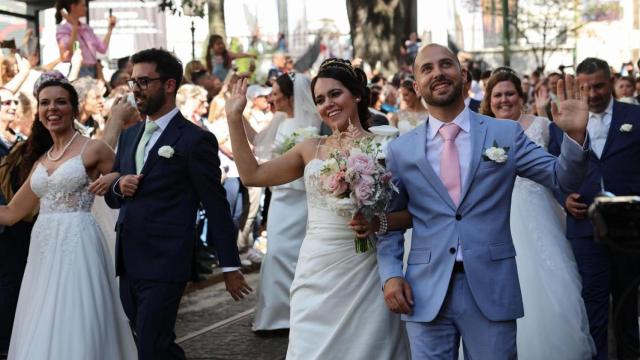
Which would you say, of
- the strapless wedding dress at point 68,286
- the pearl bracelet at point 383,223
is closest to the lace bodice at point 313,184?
the pearl bracelet at point 383,223

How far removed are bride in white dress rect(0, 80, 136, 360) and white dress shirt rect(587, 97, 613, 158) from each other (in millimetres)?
3594

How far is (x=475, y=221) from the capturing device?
5.23m

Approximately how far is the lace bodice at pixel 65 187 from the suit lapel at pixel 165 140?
90 cm

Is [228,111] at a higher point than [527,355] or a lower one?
higher

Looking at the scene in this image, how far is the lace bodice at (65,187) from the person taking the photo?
7.56 m

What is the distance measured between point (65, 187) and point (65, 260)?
0.51m

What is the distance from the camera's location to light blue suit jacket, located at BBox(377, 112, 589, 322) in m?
5.20

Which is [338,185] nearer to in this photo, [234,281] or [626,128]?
[234,281]

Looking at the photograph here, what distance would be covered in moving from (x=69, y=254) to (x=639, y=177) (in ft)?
13.6

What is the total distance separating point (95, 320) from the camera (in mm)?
7316

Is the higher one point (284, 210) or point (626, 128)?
point (626, 128)

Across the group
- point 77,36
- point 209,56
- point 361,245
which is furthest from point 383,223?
point 209,56

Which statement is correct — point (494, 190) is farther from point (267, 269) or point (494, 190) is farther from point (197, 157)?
point (267, 269)

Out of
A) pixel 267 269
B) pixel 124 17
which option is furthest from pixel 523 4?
pixel 267 269
